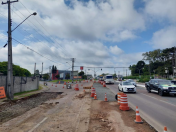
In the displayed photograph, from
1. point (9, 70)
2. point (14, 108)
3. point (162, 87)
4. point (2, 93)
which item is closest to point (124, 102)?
point (14, 108)

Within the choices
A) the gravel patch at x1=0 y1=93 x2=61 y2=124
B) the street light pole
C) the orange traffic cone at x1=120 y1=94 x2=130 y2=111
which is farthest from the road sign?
the orange traffic cone at x1=120 y1=94 x2=130 y2=111

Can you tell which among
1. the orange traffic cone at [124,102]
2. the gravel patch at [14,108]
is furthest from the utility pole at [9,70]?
the orange traffic cone at [124,102]

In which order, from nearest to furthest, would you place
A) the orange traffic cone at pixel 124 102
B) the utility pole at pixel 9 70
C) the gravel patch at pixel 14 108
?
the gravel patch at pixel 14 108 → the orange traffic cone at pixel 124 102 → the utility pole at pixel 9 70

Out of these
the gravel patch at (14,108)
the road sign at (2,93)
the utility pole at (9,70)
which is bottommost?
the gravel patch at (14,108)

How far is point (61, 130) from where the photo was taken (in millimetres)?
5945

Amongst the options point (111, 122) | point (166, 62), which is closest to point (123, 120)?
point (111, 122)

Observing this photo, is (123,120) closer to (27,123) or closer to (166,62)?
(27,123)

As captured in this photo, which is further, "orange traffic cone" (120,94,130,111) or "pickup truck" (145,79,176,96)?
"pickup truck" (145,79,176,96)

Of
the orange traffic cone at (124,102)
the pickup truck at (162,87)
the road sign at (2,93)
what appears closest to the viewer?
the orange traffic cone at (124,102)

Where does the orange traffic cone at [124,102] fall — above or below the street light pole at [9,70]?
below

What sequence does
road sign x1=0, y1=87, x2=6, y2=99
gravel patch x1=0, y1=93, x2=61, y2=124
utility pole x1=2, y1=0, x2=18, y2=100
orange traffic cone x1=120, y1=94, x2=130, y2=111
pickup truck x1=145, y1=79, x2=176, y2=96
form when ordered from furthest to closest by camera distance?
pickup truck x1=145, y1=79, x2=176, y2=96, road sign x1=0, y1=87, x2=6, y2=99, utility pole x1=2, y1=0, x2=18, y2=100, orange traffic cone x1=120, y1=94, x2=130, y2=111, gravel patch x1=0, y1=93, x2=61, y2=124

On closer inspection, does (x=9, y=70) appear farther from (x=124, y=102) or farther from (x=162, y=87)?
(x=162, y=87)

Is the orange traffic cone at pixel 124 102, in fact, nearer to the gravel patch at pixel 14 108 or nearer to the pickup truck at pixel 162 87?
the gravel patch at pixel 14 108

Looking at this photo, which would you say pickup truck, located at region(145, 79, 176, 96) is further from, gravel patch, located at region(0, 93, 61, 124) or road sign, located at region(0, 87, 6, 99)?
road sign, located at region(0, 87, 6, 99)
